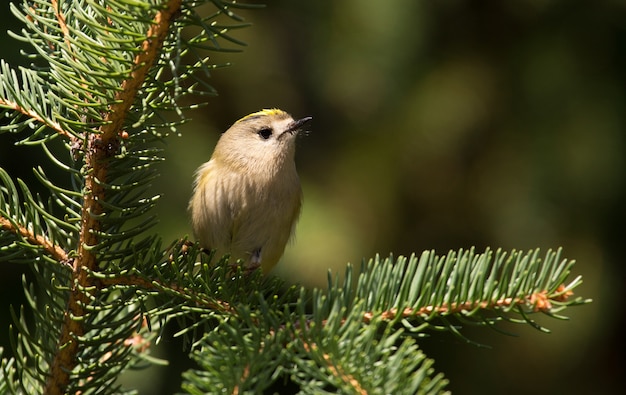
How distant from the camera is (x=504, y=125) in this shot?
368 centimetres

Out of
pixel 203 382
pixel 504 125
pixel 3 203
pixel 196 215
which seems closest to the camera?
pixel 203 382

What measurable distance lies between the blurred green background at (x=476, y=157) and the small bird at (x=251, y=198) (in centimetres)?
67

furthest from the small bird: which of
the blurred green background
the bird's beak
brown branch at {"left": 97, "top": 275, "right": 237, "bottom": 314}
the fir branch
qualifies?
the fir branch

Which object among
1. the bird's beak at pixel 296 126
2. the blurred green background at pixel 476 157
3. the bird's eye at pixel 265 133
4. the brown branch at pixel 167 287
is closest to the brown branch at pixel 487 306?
the brown branch at pixel 167 287

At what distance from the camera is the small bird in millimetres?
2467

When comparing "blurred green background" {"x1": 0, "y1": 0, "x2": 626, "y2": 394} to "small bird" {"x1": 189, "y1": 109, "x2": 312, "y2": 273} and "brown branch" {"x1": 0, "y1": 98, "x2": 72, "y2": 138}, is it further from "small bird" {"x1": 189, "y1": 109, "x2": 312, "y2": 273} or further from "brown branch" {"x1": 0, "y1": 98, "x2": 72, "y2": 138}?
"brown branch" {"x1": 0, "y1": 98, "x2": 72, "y2": 138}

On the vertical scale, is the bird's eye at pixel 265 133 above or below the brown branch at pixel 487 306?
above

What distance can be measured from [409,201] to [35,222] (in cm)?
253

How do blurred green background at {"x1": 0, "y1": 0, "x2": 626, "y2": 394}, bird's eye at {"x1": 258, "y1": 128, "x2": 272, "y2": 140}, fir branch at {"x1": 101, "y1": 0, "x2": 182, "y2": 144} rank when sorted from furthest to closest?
blurred green background at {"x1": 0, "y1": 0, "x2": 626, "y2": 394}
bird's eye at {"x1": 258, "y1": 128, "x2": 272, "y2": 140}
fir branch at {"x1": 101, "y1": 0, "x2": 182, "y2": 144}

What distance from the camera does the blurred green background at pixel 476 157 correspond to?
3.32 meters

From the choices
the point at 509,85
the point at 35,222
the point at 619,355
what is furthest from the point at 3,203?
the point at 619,355

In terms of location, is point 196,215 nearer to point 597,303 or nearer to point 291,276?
point 291,276

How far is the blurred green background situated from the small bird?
2.20ft

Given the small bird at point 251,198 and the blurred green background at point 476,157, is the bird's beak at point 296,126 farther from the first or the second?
the blurred green background at point 476,157
